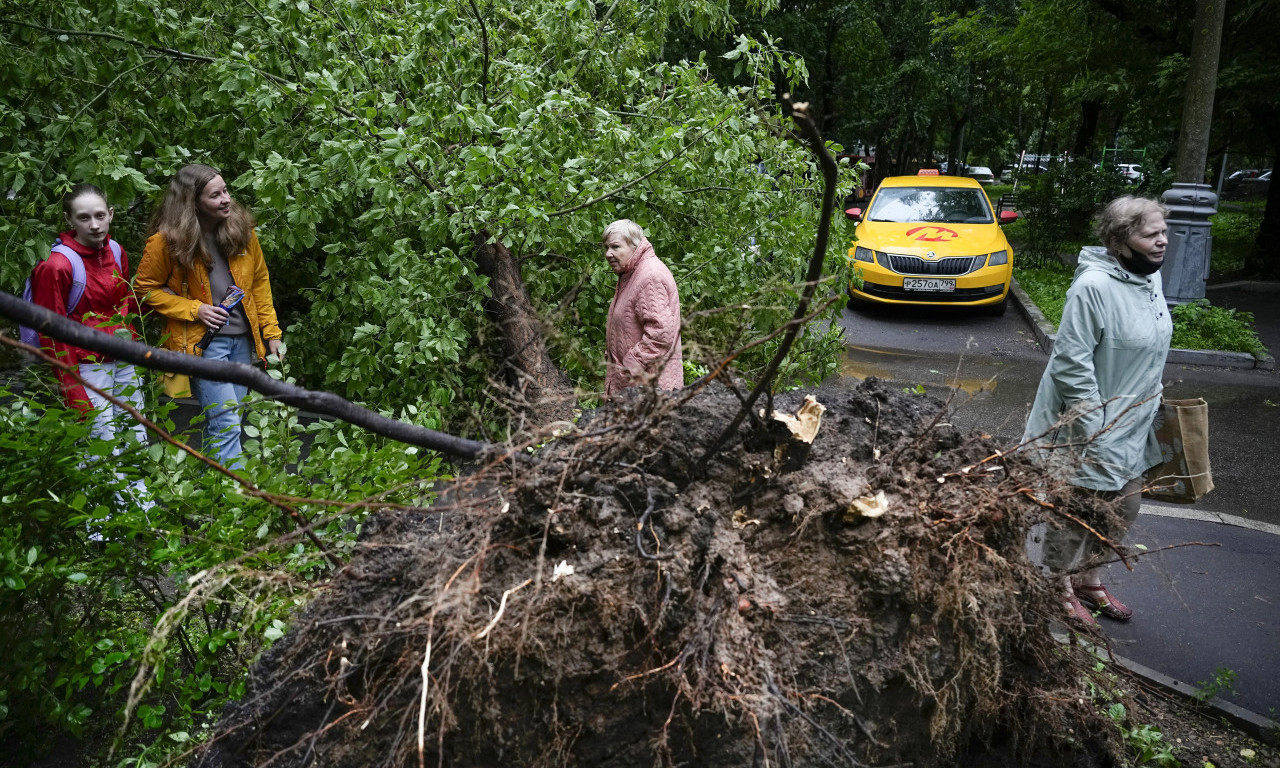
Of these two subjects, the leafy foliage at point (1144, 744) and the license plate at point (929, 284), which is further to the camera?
the license plate at point (929, 284)

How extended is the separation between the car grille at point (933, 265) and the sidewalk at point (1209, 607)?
6.50 metres

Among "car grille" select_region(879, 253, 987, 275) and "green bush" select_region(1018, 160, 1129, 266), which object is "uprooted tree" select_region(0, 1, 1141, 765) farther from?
"green bush" select_region(1018, 160, 1129, 266)

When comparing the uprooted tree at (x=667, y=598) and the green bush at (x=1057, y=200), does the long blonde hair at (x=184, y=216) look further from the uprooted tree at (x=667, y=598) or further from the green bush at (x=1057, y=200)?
the green bush at (x=1057, y=200)

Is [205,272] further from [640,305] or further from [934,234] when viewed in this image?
[934,234]

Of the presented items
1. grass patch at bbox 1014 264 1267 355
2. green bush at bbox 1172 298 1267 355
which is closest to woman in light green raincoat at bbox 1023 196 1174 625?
grass patch at bbox 1014 264 1267 355

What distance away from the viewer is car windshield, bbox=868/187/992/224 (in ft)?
41.4

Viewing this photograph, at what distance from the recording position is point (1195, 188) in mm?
10617

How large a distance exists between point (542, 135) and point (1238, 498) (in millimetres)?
5398

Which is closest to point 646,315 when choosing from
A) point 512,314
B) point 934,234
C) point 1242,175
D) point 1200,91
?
point 512,314

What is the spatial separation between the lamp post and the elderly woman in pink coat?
339 inches

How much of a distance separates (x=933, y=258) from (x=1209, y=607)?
784 cm

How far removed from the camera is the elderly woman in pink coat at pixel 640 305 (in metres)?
4.40

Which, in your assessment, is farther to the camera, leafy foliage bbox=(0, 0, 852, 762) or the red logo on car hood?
the red logo on car hood

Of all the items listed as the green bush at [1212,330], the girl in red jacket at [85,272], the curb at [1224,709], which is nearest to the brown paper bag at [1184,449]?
the curb at [1224,709]
